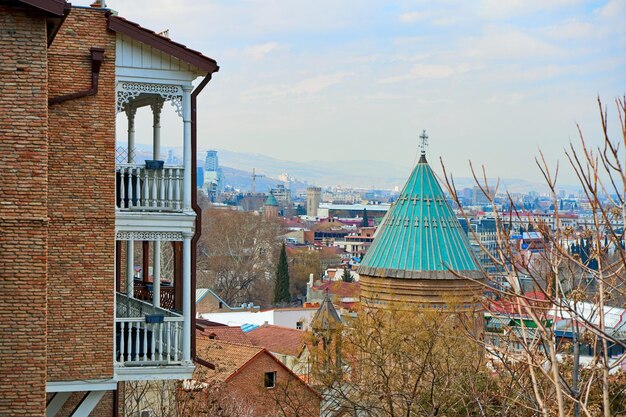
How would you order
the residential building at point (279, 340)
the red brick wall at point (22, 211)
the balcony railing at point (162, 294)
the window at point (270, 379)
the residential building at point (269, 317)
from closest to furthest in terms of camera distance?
the red brick wall at point (22, 211), the balcony railing at point (162, 294), the window at point (270, 379), the residential building at point (279, 340), the residential building at point (269, 317)

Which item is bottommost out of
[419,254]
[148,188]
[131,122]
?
[419,254]

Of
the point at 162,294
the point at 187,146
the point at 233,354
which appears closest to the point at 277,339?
the point at 233,354

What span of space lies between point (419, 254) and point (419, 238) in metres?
0.64

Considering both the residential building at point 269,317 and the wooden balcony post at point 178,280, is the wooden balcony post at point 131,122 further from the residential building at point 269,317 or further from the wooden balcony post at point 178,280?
the residential building at point 269,317

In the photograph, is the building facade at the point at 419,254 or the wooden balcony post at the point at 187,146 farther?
the building facade at the point at 419,254

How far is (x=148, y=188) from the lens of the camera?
1175cm

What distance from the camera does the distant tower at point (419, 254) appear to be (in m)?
33.8

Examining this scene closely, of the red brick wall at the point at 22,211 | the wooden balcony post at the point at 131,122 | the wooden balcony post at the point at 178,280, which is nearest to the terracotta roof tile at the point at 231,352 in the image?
the wooden balcony post at the point at 131,122

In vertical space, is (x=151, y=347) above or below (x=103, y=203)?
below

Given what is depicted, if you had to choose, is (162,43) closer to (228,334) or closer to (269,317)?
(228,334)

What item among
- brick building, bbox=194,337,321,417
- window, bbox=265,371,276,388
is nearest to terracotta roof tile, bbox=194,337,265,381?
brick building, bbox=194,337,321,417

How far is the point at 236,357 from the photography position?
29047 mm

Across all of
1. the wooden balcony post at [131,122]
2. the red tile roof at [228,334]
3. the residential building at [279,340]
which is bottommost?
the residential building at [279,340]

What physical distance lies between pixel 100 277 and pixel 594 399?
11772 millimetres
